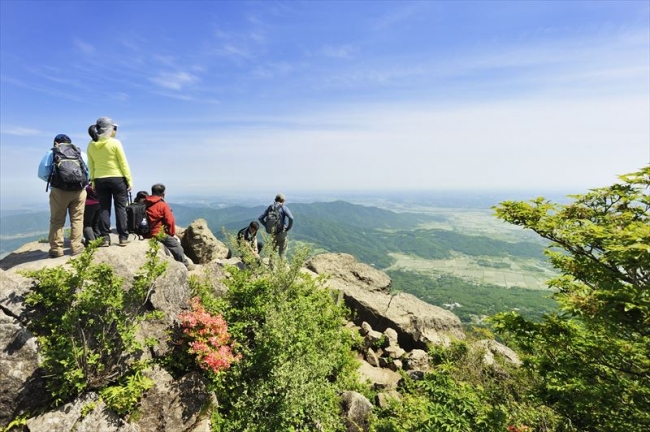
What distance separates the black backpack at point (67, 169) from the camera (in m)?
8.36

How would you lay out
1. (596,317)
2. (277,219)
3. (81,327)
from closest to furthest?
(596,317), (81,327), (277,219)

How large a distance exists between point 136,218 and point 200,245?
7635 mm

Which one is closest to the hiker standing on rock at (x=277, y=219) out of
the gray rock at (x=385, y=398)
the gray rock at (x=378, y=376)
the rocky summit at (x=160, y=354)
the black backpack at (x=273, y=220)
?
the black backpack at (x=273, y=220)

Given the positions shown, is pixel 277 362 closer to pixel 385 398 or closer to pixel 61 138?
pixel 385 398

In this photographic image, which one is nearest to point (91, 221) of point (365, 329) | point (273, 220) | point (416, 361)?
point (273, 220)

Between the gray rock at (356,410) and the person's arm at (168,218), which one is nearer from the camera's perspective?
the gray rock at (356,410)

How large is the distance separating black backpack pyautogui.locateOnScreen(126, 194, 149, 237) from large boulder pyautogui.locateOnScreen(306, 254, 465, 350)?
848cm

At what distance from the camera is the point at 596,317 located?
550cm

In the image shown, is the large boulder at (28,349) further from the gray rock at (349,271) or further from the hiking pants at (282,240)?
the gray rock at (349,271)

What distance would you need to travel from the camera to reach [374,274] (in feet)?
71.9

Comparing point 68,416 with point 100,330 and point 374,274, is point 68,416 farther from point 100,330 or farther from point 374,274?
point 374,274

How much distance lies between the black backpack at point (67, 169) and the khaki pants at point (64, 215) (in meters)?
0.29

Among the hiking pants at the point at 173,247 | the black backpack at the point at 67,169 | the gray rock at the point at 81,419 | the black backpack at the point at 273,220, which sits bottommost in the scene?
the gray rock at the point at 81,419

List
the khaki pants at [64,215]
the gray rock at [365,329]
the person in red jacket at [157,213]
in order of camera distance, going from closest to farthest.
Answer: the khaki pants at [64,215] < the person in red jacket at [157,213] < the gray rock at [365,329]
